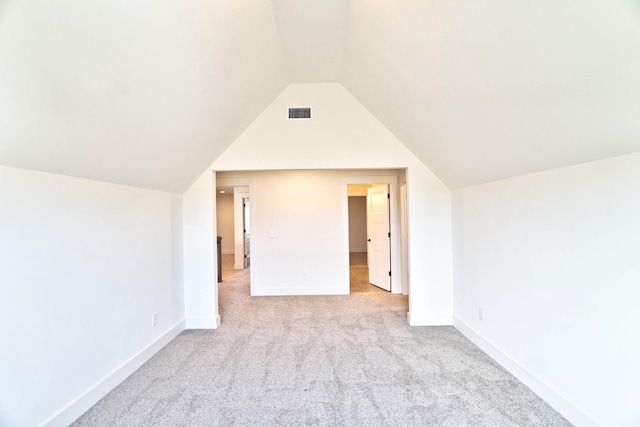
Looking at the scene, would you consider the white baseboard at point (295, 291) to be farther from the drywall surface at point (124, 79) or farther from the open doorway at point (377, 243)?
the drywall surface at point (124, 79)

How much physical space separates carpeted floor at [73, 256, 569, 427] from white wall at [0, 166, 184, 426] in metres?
0.26

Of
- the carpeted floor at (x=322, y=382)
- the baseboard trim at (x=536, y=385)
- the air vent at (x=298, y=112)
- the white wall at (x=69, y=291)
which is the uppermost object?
the air vent at (x=298, y=112)

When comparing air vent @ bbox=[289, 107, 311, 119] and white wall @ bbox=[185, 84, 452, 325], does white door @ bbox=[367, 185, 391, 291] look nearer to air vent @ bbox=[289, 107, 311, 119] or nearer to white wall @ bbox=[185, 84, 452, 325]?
white wall @ bbox=[185, 84, 452, 325]

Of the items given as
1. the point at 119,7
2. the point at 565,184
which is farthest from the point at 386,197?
the point at 119,7

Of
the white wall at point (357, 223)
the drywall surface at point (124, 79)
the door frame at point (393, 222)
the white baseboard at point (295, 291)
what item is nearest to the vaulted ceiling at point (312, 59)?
the drywall surface at point (124, 79)

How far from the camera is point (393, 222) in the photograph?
518cm

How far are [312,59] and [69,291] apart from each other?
301 cm

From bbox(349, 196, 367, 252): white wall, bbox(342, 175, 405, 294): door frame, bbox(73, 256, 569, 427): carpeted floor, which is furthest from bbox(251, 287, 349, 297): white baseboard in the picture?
bbox(349, 196, 367, 252): white wall

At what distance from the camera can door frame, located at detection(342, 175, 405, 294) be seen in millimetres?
5125

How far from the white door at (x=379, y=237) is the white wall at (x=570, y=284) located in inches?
92.9

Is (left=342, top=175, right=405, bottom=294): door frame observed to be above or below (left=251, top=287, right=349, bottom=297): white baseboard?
above

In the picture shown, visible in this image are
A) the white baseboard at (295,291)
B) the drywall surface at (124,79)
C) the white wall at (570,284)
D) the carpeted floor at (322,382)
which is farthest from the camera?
the white baseboard at (295,291)

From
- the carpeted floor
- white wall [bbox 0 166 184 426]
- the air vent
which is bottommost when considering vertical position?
the carpeted floor

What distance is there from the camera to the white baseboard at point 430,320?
11.9 feet
